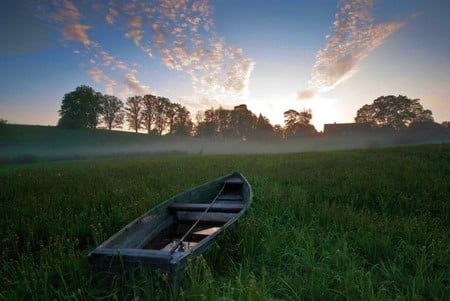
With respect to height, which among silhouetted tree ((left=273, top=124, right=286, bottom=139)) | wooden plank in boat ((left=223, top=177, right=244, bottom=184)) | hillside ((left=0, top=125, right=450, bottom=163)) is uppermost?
silhouetted tree ((left=273, top=124, right=286, bottom=139))

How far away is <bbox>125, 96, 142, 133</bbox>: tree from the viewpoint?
6444 cm

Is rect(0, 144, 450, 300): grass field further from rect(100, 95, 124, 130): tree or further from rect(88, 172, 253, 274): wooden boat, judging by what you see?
rect(100, 95, 124, 130): tree

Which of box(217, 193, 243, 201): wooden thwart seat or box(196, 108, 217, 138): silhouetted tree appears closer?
box(217, 193, 243, 201): wooden thwart seat

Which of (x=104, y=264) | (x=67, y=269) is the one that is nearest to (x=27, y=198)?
(x=67, y=269)

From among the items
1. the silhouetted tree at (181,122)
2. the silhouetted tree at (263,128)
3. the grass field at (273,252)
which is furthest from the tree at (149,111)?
the grass field at (273,252)

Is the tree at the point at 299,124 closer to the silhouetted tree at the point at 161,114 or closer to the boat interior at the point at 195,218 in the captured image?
the silhouetted tree at the point at 161,114

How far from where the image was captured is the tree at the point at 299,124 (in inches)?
2525

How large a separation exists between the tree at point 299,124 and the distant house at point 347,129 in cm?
364

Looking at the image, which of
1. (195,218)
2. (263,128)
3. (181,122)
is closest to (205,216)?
(195,218)

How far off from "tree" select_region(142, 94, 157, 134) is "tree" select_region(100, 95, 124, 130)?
658cm

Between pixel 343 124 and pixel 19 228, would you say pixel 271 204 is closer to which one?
pixel 19 228

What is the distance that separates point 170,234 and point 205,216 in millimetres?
708

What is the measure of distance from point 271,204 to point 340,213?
1.53m

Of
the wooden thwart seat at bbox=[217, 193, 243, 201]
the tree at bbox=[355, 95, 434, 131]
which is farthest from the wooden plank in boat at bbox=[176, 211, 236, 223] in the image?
the tree at bbox=[355, 95, 434, 131]
